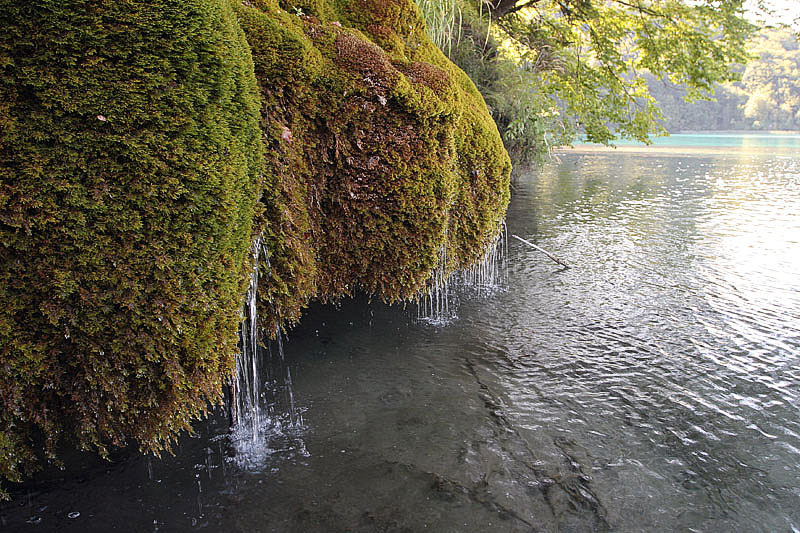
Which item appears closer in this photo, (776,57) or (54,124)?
(54,124)

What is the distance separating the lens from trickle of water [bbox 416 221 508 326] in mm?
5762

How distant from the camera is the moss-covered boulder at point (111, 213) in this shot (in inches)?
99.7

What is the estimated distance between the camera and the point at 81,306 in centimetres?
266

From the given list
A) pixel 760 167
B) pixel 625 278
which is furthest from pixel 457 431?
pixel 760 167

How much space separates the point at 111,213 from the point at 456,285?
18.5 feet

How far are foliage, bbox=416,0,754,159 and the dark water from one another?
5491mm

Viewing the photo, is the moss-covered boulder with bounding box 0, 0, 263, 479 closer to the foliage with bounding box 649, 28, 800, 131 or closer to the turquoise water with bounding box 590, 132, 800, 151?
the turquoise water with bounding box 590, 132, 800, 151

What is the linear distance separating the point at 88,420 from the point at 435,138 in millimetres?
3476

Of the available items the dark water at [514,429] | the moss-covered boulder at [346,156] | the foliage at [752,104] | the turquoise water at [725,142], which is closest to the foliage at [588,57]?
the dark water at [514,429]

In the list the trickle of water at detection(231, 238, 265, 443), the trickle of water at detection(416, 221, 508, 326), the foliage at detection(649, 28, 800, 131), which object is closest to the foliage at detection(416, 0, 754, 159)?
the trickle of water at detection(416, 221, 508, 326)

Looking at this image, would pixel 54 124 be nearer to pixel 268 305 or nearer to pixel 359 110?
pixel 268 305

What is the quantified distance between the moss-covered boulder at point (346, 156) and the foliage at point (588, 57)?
21.7ft

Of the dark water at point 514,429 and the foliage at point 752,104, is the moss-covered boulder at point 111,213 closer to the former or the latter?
the dark water at point 514,429

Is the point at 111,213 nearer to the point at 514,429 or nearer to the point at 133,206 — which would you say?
the point at 133,206
